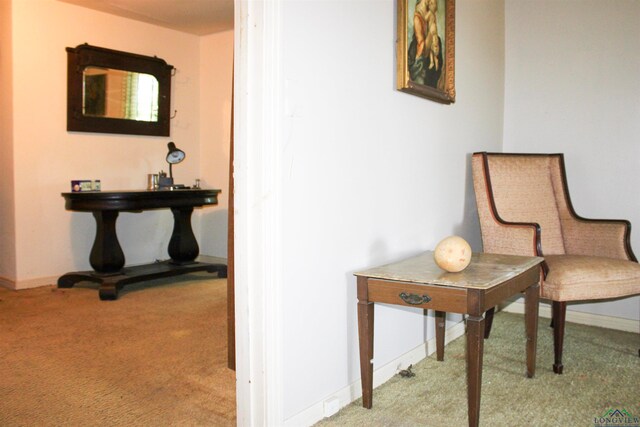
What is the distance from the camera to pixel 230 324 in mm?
2359

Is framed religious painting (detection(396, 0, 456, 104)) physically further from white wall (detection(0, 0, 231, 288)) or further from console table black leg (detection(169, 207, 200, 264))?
white wall (detection(0, 0, 231, 288))

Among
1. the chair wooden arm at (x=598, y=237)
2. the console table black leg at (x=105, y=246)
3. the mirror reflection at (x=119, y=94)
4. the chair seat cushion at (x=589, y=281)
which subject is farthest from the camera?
the mirror reflection at (x=119, y=94)

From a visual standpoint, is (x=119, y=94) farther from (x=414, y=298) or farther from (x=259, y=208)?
(x=414, y=298)

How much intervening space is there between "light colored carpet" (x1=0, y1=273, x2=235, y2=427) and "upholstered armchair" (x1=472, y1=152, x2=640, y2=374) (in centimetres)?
146

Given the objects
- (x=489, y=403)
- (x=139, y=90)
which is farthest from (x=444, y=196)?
(x=139, y=90)

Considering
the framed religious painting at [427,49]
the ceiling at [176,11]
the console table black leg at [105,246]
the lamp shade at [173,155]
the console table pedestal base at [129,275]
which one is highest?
the ceiling at [176,11]

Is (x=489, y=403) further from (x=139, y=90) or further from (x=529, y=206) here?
(x=139, y=90)

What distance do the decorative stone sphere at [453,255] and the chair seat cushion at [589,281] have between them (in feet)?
2.36

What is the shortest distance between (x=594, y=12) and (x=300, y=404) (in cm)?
286

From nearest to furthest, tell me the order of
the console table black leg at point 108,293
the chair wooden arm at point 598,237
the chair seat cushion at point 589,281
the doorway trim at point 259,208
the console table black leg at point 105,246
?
the doorway trim at point 259,208 < the chair seat cushion at point 589,281 < the chair wooden arm at point 598,237 < the console table black leg at point 108,293 < the console table black leg at point 105,246

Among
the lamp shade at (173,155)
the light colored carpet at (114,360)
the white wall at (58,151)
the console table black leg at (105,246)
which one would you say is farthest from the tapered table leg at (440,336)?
the white wall at (58,151)

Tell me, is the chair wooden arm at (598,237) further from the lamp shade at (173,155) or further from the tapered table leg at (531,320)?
the lamp shade at (173,155)

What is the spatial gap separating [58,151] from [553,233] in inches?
141

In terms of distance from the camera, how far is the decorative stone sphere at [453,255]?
1.89 m
